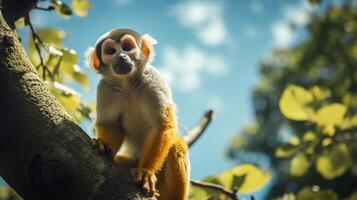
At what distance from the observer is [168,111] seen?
13.4 ft

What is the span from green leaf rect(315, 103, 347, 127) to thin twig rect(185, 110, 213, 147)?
57.6 inches

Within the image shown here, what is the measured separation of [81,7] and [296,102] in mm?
2085

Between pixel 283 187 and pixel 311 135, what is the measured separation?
24217mm

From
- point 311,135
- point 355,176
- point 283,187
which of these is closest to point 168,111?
point 311,135

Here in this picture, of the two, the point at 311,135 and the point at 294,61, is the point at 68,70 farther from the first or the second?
the point at 294,61

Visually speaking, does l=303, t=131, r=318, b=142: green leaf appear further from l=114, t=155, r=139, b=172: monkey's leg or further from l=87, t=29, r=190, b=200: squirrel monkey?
l=114, t=155, r=139, b=172: monkey's leg

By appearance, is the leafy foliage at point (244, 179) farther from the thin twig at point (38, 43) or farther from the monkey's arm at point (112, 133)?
the thin twig at point (38, 43)

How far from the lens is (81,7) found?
3938mm

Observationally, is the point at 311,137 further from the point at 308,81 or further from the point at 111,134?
the point at 308,81

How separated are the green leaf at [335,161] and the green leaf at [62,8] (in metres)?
2.70

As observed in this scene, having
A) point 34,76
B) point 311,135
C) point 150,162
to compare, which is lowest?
point 34,76

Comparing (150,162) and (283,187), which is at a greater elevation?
(283,187)

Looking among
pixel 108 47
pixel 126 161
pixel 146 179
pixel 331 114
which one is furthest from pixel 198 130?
pixel 146 179

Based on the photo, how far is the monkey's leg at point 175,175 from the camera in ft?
11.5
